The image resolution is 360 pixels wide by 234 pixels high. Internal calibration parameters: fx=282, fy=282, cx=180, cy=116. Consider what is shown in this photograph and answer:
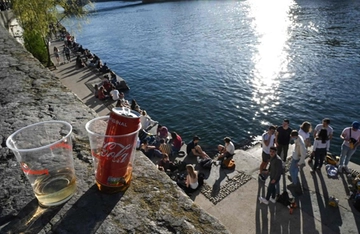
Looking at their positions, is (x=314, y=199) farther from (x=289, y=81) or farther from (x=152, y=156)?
(x=289, y=81)

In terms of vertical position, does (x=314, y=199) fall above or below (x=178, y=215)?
below

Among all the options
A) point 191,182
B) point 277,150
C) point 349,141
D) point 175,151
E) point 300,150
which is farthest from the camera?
point 175,151

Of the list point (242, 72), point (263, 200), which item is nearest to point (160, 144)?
point (263, 200)

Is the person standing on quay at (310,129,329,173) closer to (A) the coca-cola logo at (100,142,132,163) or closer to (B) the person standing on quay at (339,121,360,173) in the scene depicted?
(B) the person standing on quay at (339,121,360,173)

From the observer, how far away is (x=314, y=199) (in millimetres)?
8297

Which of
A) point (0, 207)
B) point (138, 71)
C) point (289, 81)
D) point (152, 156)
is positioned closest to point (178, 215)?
point (0, 207)

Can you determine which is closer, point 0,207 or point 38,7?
point 0,207

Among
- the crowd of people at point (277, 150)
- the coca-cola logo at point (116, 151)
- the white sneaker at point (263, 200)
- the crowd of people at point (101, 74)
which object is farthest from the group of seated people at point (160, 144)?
the coca-cola logo at point (116, 151)

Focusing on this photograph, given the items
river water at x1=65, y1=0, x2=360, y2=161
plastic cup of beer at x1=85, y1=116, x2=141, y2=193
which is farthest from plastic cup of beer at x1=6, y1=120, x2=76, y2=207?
river water at x1=65, y1=0, x2=360, y2=161

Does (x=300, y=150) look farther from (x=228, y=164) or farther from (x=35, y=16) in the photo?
(x=35, y=16)

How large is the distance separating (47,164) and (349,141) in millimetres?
9699

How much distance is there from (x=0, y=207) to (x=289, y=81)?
78.3 ft

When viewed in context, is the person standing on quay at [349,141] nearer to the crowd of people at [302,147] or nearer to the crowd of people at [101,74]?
the crowd of people at [302,147]

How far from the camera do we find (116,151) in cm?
190
